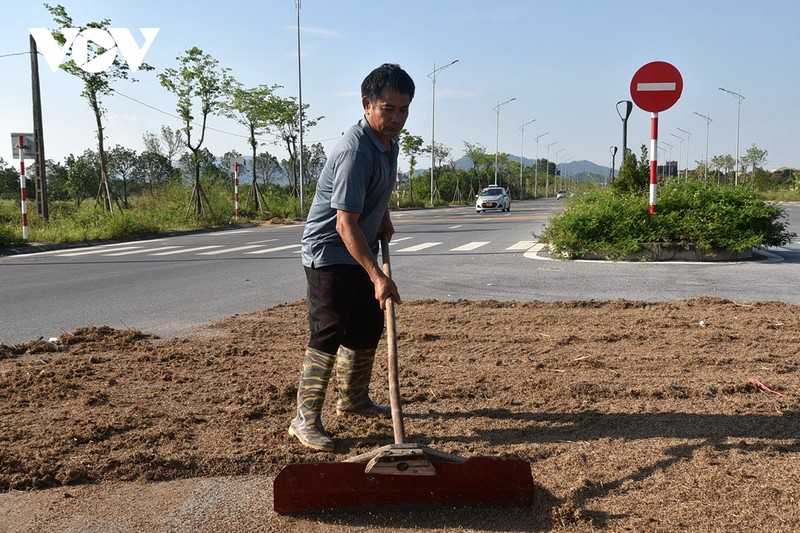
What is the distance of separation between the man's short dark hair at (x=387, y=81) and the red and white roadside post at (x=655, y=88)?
9.44 meters

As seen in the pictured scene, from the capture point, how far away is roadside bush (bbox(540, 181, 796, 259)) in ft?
37.1

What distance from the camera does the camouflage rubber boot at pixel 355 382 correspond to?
3.82 metres

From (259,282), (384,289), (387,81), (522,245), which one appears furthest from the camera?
(522,245)

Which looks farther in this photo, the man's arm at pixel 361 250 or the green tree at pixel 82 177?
the green tree at pixel 82 177

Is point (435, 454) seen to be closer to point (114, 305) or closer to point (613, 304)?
point (613, 304)

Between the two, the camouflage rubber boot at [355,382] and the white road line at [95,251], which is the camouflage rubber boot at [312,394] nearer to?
the camouflage rubber boot at [355,382]

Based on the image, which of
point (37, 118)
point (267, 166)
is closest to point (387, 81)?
point (37, 118)

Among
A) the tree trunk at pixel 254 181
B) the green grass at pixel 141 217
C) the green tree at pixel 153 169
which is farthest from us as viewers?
the green tree at pixel 153 169

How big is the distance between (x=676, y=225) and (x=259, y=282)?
6.38 m

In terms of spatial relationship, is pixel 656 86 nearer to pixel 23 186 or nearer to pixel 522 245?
pixel 522 245

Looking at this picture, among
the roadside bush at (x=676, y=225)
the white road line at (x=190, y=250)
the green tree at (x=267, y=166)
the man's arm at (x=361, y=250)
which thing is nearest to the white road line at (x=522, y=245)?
the roadside bush at (x=676, y=225)

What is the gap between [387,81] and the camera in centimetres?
331

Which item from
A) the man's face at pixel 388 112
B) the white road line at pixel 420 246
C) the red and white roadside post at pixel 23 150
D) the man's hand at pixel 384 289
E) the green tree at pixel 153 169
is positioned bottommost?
the white road line at pixel 420 246

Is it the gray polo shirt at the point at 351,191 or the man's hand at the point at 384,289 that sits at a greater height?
the gray polo shirt at the point at 351,191
